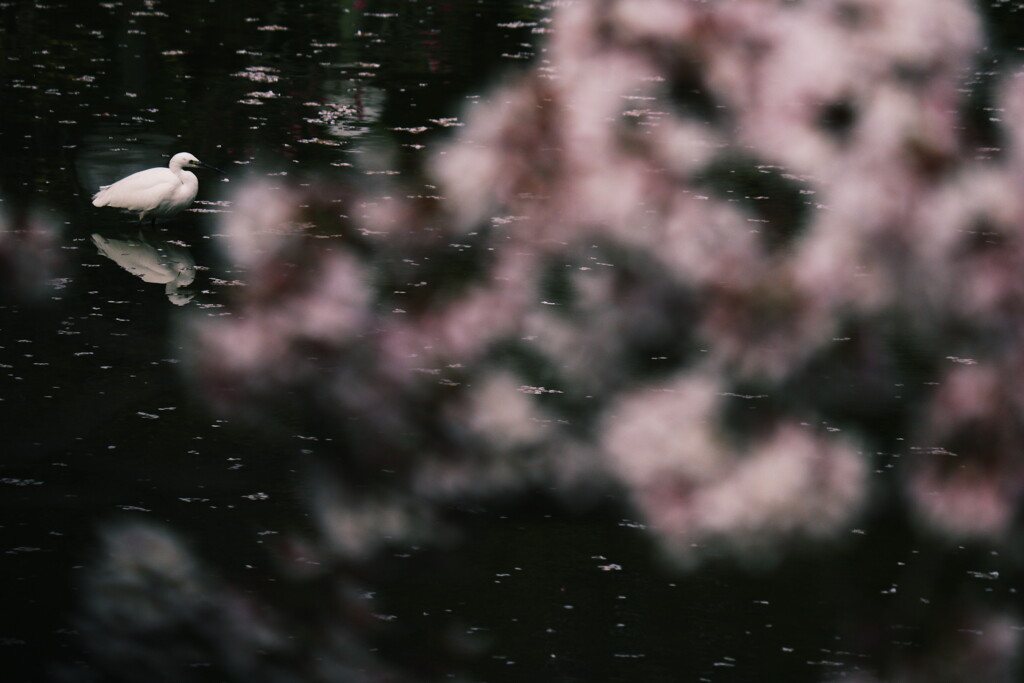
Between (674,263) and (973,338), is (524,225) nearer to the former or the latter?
(674,263)

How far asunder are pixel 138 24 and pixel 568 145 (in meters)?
4.98

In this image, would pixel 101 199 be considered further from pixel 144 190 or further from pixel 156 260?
pixel 156 260

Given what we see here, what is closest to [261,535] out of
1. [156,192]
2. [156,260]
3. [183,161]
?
[156,260]

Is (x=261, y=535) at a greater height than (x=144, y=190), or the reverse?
(x=144, y=190)

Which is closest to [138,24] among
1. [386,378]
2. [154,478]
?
[386,378]

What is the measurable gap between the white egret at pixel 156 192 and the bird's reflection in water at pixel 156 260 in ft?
0.47

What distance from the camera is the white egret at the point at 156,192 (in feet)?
22.4

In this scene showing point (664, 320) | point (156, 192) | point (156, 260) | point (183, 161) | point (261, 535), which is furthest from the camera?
point (183, 161)

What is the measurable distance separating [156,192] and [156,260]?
0.39m

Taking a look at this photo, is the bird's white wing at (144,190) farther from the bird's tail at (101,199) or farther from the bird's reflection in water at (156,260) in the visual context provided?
the bird's reflection in water at (156,260)

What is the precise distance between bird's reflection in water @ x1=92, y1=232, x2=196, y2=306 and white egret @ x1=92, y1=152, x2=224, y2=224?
14 cm

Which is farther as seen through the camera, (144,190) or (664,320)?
(144,190)

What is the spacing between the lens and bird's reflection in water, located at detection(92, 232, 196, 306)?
6.26m

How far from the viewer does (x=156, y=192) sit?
22.3 feet
